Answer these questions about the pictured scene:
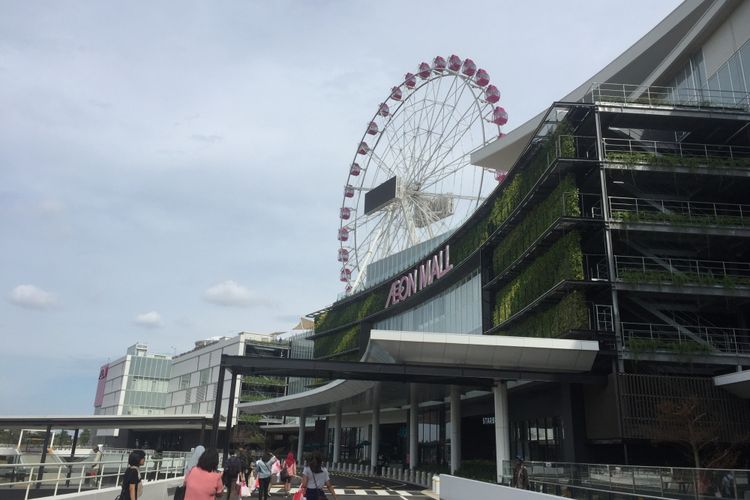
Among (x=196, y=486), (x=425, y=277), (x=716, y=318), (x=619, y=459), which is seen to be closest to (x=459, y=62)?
(x=425, y=277)

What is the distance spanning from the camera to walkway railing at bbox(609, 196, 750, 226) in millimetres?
27797

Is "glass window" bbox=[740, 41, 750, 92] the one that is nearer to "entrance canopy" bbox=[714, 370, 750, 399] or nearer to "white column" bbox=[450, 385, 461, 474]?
"entrance canopy" bbox=[714, 370, 750, 399]

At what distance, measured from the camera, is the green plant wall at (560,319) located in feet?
88.7

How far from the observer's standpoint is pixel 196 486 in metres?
7.86

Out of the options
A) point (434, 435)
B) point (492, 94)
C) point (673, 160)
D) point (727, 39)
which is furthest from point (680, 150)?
point (434, 435)

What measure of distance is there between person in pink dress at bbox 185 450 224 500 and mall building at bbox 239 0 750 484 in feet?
61.4

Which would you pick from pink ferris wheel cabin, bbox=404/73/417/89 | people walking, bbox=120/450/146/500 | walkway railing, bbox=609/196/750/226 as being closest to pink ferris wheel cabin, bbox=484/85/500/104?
pink ferris wheel cabin, bbox=404/73/417/89

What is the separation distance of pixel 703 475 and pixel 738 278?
17.6 metres

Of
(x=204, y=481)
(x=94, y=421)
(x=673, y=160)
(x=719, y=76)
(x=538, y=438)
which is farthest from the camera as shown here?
(x=94, y=421)

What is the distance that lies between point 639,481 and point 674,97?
2516 cm

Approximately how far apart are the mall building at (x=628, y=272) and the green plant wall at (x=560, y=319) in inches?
3.9

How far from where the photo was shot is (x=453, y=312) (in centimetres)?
4369

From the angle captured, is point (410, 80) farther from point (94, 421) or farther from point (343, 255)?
point (94, 421)

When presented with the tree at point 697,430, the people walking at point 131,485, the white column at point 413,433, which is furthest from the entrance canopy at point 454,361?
the people walking at point 131,485
